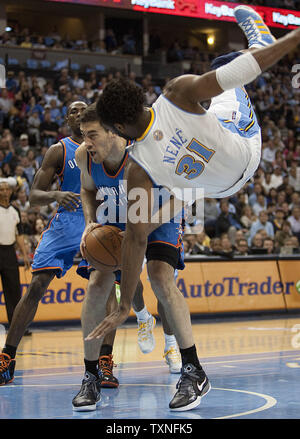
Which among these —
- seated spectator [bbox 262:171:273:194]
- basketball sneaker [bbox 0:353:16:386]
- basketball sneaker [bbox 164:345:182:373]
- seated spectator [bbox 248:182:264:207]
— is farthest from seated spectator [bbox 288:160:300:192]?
basketball sneaker [bbox 0:353:16:386]

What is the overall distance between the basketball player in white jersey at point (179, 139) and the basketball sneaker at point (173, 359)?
1.68m

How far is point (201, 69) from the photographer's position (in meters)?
23.3

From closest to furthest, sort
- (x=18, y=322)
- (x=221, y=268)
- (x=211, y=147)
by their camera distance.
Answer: (x=211, y=147) → (x=18, y=322) → (x=221, y=268)

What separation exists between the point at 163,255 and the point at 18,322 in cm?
162

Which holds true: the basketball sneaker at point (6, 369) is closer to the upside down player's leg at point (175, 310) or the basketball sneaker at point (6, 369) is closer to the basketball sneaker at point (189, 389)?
the upside down player's leg at point (175, 310)

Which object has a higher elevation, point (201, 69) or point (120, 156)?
point (201, 69)

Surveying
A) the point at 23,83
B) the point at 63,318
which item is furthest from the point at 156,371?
the point at 23,83

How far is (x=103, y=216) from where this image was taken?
5.08m

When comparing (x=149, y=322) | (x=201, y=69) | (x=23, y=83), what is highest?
(x=201, y=69)

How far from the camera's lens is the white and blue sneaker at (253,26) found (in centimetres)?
519

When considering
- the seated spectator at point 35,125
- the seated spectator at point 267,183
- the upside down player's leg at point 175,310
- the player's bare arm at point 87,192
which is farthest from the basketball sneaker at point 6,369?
the seated spectator at point 267,183

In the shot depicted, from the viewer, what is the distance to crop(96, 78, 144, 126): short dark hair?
4.00 meters

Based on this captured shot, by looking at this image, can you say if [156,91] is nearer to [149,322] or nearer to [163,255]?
[149,322]

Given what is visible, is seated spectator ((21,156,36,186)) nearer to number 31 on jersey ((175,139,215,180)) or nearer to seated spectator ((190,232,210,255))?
seated spectator ((190,232,210,255))
